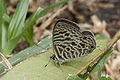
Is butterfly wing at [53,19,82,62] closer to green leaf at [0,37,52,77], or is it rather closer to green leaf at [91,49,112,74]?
green leaf at [91,49,112,74]

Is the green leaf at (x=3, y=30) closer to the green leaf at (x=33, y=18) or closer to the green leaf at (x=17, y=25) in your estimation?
the green leaf at (x=17, y=25)

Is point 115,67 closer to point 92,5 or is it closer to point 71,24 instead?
point 71,24

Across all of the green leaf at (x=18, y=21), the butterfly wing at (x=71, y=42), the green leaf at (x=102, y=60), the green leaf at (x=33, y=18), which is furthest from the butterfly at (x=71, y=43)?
the green leaf at (x=18, y=21)

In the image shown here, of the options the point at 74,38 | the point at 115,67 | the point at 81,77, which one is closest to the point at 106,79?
the point at 81,77

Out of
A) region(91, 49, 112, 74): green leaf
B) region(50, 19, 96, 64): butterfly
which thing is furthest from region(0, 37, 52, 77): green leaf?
region(91, 49, 112, 74): green leaf

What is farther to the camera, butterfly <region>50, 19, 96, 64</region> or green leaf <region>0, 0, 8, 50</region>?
green leaf <region>0, 0, 8, 50</region>

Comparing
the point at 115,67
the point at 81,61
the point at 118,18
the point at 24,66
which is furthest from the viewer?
the point at 118,18

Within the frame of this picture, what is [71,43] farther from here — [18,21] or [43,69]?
[18,21]
